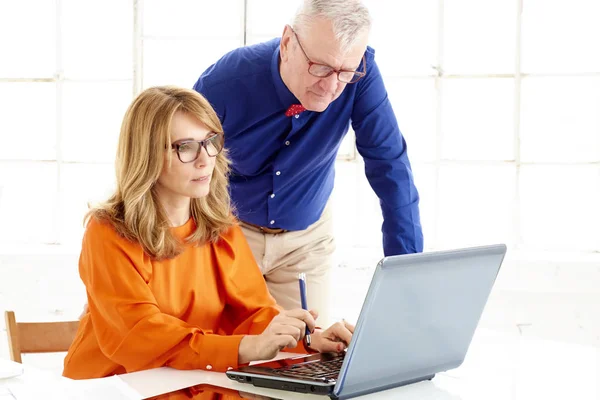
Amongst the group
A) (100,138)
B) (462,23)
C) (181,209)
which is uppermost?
(462,23)

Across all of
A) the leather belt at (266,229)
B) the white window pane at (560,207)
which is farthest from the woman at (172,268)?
the white window pane at (560,207)

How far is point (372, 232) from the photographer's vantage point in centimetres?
326

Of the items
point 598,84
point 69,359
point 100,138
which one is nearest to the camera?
point 69,359

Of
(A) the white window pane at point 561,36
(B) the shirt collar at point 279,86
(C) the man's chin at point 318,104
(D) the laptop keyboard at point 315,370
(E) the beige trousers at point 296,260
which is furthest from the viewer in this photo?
(A) the white window pane at point 561,36

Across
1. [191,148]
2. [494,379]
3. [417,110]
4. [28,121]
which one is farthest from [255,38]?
[494,379]

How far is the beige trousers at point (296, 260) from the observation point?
7.68 ft

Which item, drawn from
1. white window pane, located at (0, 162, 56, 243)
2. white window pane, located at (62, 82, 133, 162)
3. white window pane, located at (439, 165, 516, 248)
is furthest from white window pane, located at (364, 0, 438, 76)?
white window pane, located at (0, 162, 56, 243)

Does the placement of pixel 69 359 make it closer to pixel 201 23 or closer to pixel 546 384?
pixel 546 384

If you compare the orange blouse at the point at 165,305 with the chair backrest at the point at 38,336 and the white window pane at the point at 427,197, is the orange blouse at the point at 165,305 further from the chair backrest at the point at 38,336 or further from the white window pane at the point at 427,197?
the white window pane at the point at 427,197

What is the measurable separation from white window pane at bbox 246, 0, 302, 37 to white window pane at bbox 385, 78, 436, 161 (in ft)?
1.58

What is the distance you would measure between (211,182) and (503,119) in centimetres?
164

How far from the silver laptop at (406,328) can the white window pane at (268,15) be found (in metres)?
2.04

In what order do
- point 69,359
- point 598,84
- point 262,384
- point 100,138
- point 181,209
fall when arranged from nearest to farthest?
point 262,384
point 69,359
point 181,209
point 598,84
point 100,138

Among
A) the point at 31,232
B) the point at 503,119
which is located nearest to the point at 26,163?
the point at 31,232
